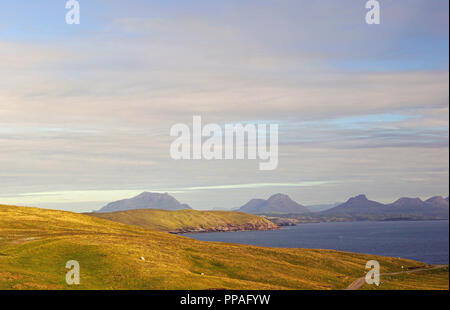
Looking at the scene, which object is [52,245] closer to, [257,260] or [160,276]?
[160,276]

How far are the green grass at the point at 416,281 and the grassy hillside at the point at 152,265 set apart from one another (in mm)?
7379

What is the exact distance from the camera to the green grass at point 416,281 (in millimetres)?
103938

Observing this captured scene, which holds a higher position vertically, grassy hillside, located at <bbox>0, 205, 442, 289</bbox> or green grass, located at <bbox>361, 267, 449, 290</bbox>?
grassy hillside, located at <bbox>0, 205, 442, 289</bbox>

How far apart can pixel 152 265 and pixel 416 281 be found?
6970 cm

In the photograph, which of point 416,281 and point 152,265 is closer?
point 152,265

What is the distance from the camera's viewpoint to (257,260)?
111 meters

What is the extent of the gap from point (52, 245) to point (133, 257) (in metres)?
16.1

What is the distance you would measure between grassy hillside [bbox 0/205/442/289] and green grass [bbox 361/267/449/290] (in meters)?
7.38

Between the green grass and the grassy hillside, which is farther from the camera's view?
the green grass

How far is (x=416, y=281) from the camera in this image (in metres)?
118

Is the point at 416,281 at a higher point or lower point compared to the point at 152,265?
lower

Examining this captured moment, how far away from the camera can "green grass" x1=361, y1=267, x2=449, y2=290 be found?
103938mm
